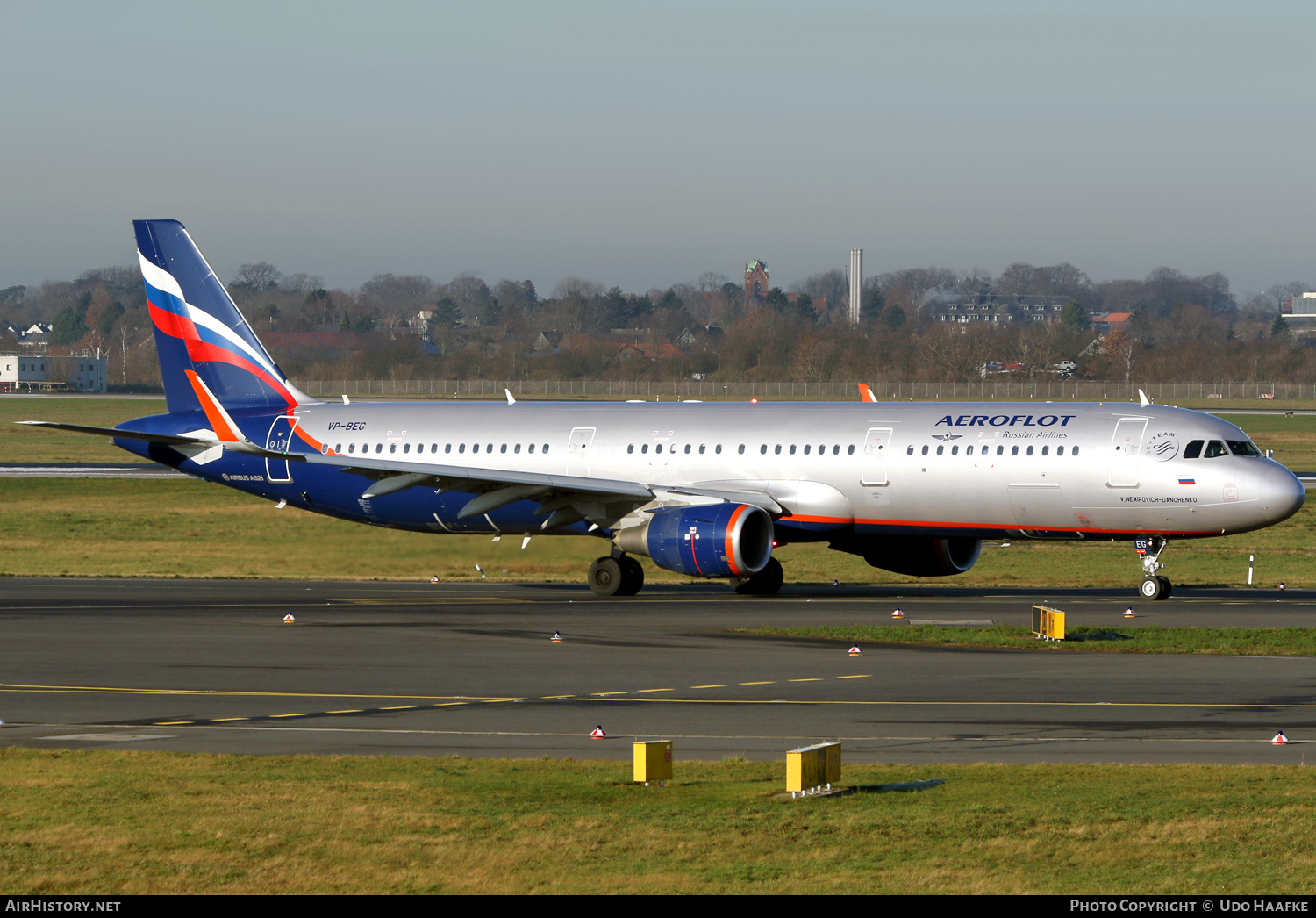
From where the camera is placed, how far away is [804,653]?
93.4 feet

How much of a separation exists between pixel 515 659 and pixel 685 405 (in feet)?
51.0

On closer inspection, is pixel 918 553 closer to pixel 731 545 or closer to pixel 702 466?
pixel 702 466

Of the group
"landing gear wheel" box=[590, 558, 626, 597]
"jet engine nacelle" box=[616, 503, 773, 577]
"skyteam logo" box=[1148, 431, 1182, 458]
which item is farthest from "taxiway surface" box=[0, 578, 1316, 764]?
"skyteam logo" box=[1148, 431, 1182, 458]

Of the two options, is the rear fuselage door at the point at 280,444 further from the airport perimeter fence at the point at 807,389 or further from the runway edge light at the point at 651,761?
the airport perimeter fence at the point at 807,389

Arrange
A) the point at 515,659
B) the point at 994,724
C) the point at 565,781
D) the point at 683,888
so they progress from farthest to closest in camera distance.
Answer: the point at 515,659 → the point at 994,724 → the point at 565,781 → the point at 683,888

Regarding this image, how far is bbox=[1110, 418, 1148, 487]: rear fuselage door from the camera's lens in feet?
119

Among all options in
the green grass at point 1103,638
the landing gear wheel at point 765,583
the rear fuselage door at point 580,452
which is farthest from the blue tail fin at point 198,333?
the green grass at point 1103,638

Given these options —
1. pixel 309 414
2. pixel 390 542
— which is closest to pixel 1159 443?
pixel 390 542

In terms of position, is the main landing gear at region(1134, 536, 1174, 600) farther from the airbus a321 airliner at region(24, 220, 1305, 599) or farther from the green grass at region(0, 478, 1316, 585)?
the green grass at region(0, 478, 1316, 585)

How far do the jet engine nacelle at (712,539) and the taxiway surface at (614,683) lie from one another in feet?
3.41

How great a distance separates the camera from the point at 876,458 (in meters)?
38.3

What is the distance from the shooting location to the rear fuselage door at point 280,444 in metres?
43.8

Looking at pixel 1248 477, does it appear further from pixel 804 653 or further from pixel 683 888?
pixel 683 888

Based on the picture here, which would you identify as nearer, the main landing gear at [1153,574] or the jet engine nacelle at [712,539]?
the jet engine nacelle at [712,539]
